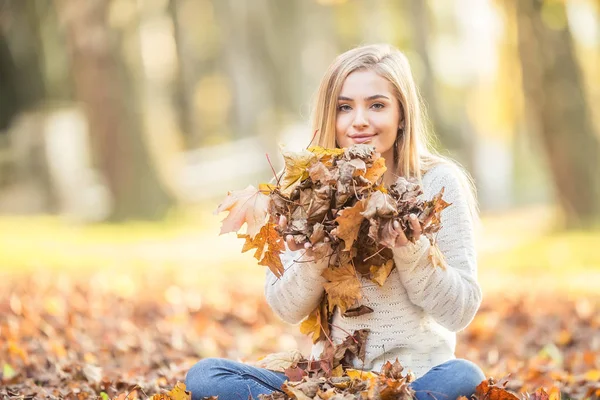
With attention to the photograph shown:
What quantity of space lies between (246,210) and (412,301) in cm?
77

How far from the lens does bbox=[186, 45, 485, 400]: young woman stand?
323 centimetres

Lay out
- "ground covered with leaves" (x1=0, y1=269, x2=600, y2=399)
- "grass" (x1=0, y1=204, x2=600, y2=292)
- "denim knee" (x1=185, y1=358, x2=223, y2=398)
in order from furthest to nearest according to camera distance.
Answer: "grass" (x1=0, y1=204, x2=600, y2=292), "ground covered with leaves" (x1=0, y1=269, x2=600, y2=399), "denim knee" (x1=185, y1=358, x2=223, y2=398)

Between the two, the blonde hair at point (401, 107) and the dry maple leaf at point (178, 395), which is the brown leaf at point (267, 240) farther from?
the blonde hair at point (401, 107)

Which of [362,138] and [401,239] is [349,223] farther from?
[362,138]

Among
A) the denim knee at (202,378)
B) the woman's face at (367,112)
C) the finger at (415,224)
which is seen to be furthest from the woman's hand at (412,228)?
the denim knee at (202,378)

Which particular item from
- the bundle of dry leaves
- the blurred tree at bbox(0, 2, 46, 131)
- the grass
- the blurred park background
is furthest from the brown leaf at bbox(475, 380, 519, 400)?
the blurred tree at bbox(0, 2, 46, 131)

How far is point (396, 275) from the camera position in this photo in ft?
11.3

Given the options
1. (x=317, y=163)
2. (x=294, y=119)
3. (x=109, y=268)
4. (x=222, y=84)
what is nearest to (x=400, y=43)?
(x=294, y=119)

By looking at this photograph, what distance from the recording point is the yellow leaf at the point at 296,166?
3066mm

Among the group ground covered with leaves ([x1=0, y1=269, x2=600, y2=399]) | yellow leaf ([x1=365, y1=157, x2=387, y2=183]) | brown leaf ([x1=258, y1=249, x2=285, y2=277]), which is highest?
yellow leaf ([x1=365, y1=157, x2=387, y2=183])

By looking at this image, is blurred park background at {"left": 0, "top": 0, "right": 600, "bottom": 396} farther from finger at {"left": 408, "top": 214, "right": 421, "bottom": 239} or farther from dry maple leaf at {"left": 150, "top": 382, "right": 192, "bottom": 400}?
dry maple leaf at {"left": 150, "top": 382, "right": 192, "bottom": 400}

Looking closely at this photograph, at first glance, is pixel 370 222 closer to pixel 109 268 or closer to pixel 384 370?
pixel 384 370

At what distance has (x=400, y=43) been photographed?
987 inches

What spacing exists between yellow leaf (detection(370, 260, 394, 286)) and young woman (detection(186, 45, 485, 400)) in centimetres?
6
